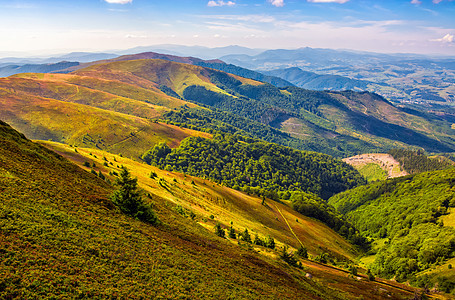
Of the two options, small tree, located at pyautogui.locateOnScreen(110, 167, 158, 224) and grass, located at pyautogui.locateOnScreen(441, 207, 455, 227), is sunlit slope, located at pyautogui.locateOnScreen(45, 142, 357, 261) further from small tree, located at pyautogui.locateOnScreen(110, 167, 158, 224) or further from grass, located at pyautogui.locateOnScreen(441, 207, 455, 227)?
grass, located at pyautogui.locateOnScreen(441, 207, 455, 227)

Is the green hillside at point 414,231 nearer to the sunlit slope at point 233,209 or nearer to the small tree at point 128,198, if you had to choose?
the sunlit slope at point 233,209

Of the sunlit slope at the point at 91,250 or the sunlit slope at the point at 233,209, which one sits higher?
the sunlit slope at the point at 91,250

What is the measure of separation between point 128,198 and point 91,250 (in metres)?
12.4

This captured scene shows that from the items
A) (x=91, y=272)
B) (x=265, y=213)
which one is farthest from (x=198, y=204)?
(x=91, y=272)

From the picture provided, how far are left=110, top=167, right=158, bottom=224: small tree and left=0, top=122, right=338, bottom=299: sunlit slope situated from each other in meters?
1.36

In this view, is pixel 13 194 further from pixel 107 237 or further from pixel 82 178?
pixel 82 178

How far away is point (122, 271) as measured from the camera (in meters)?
24.8

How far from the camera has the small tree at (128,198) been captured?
36312 millimetres

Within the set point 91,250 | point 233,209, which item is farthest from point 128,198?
point 233,209

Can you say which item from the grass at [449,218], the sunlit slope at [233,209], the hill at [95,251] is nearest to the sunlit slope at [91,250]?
the hill at [95,251]

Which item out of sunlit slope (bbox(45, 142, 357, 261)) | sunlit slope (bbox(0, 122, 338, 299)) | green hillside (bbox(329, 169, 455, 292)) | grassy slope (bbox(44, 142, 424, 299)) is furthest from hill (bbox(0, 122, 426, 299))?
green hillside (bbox(329, 169, 455, 292))

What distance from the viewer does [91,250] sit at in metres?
24.7

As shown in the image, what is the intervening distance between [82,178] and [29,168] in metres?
8.55

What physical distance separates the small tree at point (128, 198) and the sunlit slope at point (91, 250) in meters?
1.36
